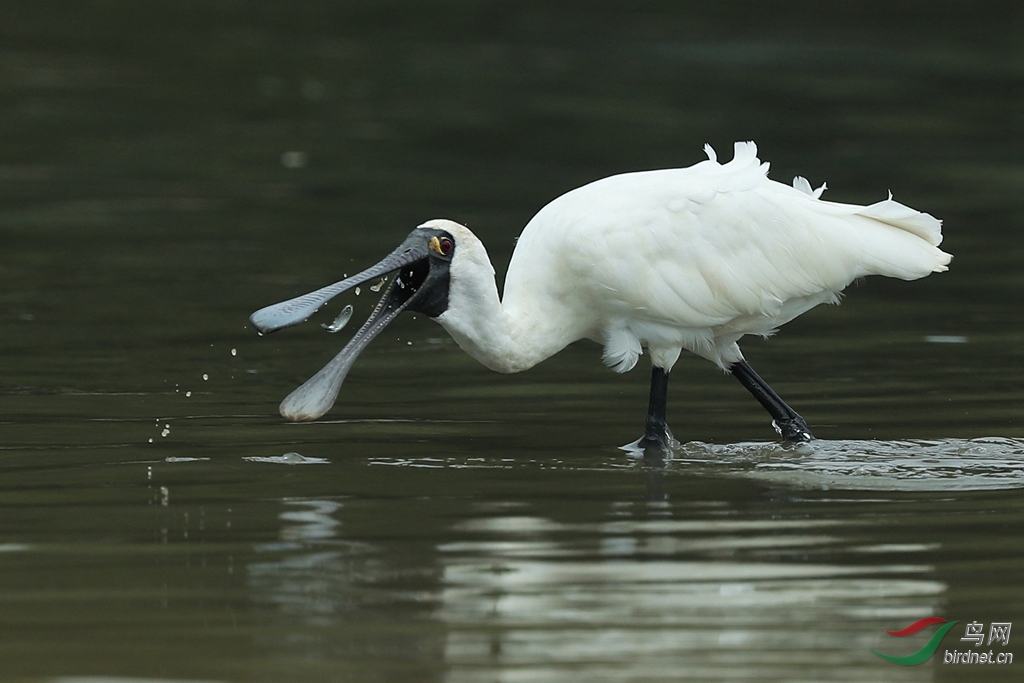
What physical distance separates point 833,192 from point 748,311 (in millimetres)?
8333

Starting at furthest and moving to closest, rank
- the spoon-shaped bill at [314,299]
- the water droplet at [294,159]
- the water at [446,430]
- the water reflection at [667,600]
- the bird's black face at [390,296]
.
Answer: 1. the water droplet at [294,159]
2. the bird's black face at [390,296]
3. the spoon-shaped bill at [314,299]
4. the water at [446,430]
5. the water reflection at [667,600]

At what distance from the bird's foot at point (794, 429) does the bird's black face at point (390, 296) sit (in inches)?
69.8

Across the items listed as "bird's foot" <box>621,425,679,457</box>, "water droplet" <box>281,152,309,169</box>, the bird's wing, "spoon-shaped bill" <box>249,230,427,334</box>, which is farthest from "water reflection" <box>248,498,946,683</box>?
"water droplet" <box>281,152,309,169</box>

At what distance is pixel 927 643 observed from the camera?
235 inches

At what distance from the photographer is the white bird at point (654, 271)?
8.75m

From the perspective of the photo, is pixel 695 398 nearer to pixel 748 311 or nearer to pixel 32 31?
pixel 748 311

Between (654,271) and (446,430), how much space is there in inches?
52.2

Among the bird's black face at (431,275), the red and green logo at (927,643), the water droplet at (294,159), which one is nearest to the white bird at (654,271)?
the bird's black face at (431,275)

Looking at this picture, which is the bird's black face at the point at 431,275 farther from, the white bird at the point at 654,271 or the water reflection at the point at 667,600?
the water reflection at the point at 667,600

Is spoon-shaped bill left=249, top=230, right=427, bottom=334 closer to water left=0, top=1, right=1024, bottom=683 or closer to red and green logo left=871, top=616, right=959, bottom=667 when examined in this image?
water left=0, top=1, right=1024, bottom=683

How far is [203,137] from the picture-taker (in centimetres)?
2073

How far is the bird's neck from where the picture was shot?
875cm

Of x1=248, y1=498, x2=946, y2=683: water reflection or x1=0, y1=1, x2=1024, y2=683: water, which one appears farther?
x1=0, y1=1, x2=1024, y2=683: water

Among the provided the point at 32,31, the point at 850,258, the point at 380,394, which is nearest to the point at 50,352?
the point at 380,394
